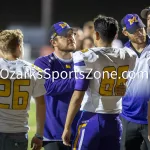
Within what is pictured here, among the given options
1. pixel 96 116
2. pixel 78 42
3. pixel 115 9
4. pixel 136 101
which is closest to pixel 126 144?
pixel 136 101

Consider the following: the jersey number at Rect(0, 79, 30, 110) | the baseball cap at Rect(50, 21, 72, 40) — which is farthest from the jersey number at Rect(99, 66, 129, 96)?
the baseball cap at Rect(50, 21, 72, 40)

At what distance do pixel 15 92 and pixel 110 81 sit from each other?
852 mm

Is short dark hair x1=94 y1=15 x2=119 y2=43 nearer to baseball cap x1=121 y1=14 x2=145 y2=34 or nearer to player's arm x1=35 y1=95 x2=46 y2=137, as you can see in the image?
player's arm x1=35 y1=95 x2=46 y2=137

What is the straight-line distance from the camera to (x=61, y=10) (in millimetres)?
27609

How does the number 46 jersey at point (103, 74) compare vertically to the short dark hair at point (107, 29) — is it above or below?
below

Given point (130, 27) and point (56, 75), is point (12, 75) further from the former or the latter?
point (130, 27)

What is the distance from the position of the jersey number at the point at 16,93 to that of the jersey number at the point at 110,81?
66 cm

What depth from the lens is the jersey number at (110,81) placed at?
14.2ft

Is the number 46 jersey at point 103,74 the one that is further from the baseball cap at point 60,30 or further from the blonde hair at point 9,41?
the baseball cap at point 60,30

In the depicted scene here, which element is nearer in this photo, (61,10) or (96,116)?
(96,116)

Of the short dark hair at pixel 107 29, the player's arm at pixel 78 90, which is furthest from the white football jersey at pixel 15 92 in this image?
the short dark hair at pixel 107 29

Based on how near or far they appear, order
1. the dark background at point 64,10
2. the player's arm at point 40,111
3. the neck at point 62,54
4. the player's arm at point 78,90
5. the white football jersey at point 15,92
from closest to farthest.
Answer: the white football jersey at point 15,92
the player's arm at point 78,90
the player's arm at point 40,111
the neck at point 62,54
the dark background at point 64,10

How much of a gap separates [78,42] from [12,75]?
Result: 3.28 metres

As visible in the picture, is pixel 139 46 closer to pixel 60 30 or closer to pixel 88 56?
pixel 60 30
